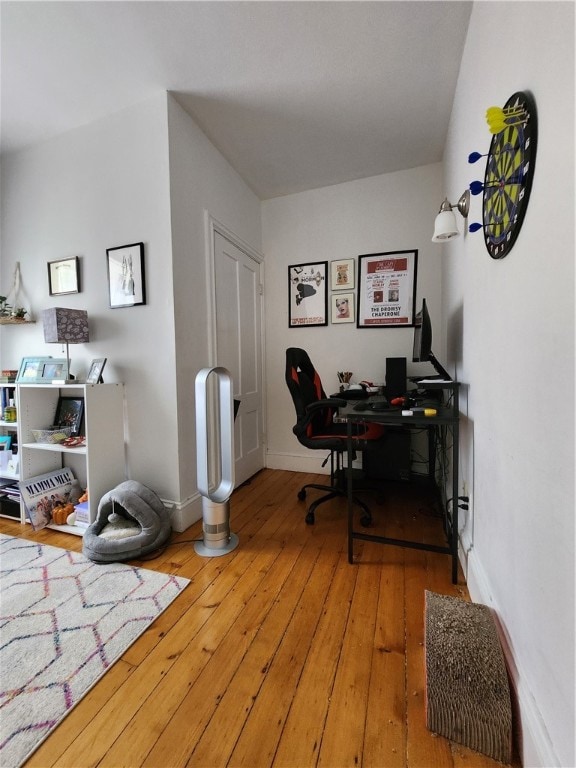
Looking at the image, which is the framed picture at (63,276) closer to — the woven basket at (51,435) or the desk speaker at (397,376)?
the woven basket at (51,435)

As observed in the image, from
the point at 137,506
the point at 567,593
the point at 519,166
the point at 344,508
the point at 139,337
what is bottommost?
the point at 344,508

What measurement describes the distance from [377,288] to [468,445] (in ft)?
5.68

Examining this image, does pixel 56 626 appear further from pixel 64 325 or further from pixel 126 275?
pixel 126 275

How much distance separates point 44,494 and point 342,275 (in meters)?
2.95

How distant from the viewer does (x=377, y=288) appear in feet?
9.18

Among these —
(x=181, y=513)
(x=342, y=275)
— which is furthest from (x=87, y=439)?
(x=342, y=275)

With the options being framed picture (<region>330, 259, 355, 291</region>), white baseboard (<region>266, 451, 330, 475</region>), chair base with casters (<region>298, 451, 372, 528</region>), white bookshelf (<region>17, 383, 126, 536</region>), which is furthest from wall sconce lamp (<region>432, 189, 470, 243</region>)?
white bookshelf (<region>17, 383, 126, 536</region>)

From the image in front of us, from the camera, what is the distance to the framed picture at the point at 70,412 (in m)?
2.23

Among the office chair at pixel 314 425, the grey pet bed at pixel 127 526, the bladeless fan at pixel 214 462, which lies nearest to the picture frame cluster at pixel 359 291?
the office chair at pixel 314 425

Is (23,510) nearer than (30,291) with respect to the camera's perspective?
Yes

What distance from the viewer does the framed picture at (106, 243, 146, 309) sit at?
6.56 ft

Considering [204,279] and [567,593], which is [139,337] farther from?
[567,593]

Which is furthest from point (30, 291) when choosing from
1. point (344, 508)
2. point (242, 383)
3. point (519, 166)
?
point (519, 166)

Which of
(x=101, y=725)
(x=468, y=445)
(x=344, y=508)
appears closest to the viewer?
(x=101, y=725)
